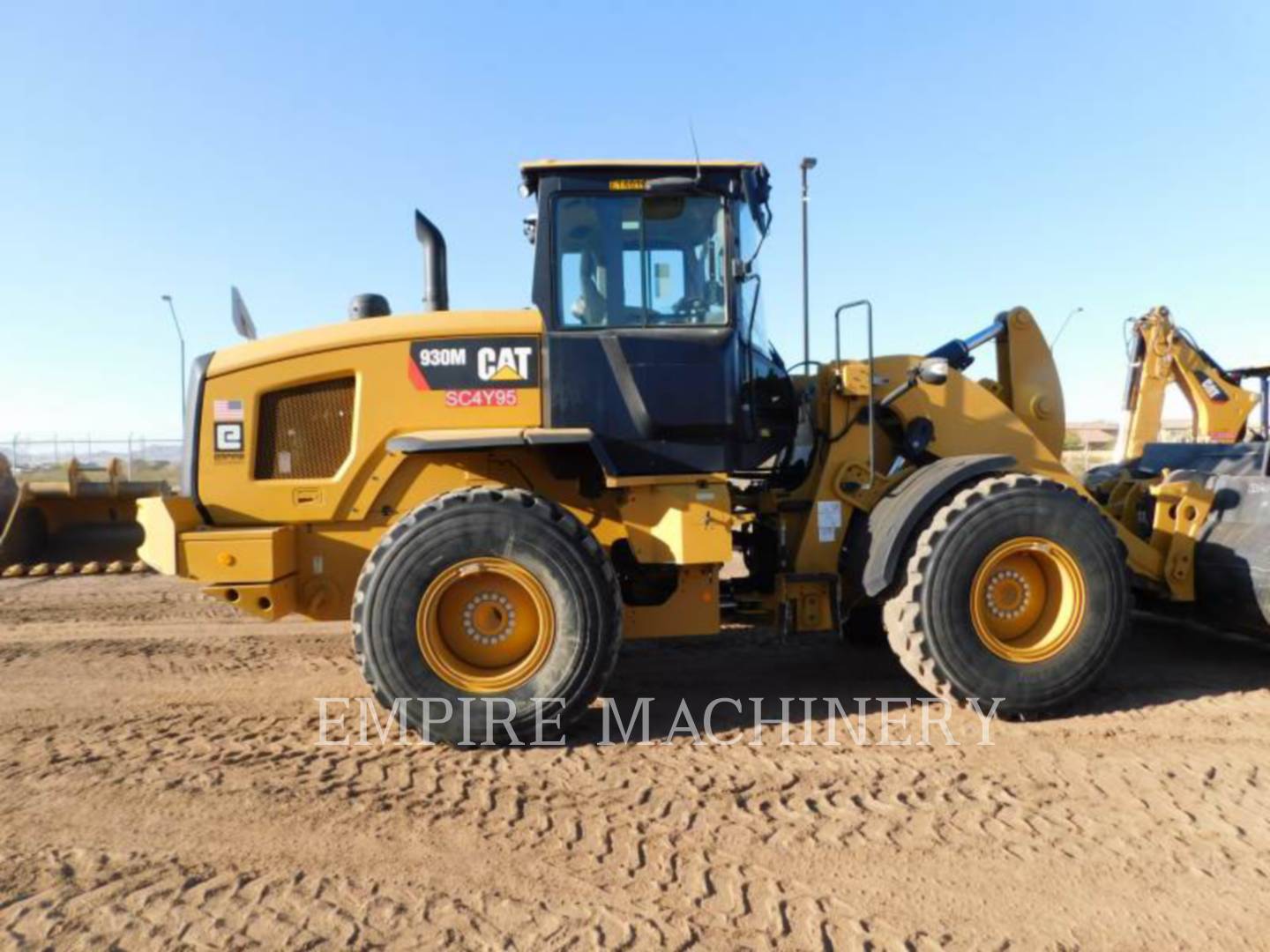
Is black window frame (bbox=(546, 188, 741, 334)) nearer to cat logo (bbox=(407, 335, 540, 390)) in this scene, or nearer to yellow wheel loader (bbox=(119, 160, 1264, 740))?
yellow wheel loader (bbox=(119, 160, 1264, 740))

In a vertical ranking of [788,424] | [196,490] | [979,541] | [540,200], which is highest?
[540,200]

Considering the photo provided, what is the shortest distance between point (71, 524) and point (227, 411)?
22.7 ft

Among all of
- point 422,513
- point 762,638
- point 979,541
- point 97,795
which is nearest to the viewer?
point 97,795

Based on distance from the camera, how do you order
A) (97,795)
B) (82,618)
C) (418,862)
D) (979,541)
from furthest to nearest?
(82,618), (979,541), (97,795), (418,862)

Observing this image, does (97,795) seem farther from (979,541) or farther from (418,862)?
(979,541)

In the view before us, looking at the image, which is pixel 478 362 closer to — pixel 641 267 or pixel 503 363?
pixel 503 363

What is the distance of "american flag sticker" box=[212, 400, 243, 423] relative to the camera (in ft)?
15.5

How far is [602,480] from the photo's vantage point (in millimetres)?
4691

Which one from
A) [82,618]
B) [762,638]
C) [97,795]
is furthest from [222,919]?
[82,618]

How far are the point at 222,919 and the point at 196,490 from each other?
266 cm

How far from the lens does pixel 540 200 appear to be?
15.2 feet

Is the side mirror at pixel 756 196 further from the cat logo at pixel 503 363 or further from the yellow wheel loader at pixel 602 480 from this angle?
the cat logo at pixel 503 363

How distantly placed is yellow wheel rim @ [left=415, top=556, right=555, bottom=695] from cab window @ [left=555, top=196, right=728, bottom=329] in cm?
145

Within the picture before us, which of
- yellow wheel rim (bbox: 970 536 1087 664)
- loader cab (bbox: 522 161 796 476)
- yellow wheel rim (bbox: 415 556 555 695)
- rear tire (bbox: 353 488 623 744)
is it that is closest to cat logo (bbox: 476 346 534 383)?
loader cab (bbox: 522 161 796 476)
